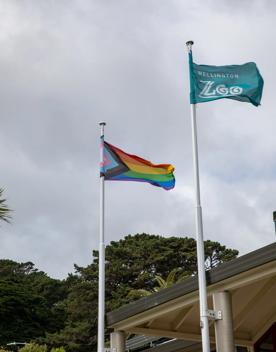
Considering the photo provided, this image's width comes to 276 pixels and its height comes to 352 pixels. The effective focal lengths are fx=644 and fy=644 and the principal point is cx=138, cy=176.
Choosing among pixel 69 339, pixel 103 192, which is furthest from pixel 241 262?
pixel 69 339

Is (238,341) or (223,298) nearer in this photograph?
(223,298)

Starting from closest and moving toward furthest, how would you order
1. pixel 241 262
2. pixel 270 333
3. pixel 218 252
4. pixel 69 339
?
1. pixel 241 262
2. pixel 270 333
3. pixel 69 339
4. pixel 218 252

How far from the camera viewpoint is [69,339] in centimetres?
5125

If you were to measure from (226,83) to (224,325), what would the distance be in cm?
449

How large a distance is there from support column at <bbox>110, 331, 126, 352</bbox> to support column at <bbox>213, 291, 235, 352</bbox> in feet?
14.0

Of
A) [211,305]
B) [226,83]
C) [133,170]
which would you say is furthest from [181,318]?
[226,83]

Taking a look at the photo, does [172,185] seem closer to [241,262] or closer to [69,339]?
[241,262]

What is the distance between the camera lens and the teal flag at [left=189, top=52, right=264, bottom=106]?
12102 millimetres

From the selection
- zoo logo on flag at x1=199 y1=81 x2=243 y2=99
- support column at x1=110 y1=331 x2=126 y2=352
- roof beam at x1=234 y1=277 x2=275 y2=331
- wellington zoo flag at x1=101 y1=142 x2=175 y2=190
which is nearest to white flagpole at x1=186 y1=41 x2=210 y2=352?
zoo logo on flag at x1=199 y1=81 x2=243 y2=99

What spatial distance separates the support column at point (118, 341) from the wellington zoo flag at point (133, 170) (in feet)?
12.4

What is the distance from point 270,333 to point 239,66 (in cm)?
749

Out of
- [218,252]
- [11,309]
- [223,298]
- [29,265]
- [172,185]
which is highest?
[29,265]

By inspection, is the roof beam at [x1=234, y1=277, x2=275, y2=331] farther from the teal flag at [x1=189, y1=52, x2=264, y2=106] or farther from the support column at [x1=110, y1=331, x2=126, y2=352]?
the teal flag at [x1=189, y1=52, x2=264, y2=106]

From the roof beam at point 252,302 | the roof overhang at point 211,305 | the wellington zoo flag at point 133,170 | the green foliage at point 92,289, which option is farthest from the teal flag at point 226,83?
the green foliage at point 92,289
